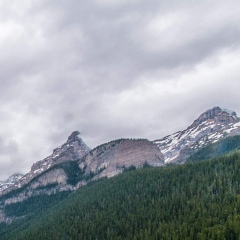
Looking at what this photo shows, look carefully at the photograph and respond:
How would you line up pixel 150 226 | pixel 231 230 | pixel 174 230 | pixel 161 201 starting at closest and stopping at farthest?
pixel 231 230 < pixel 174 230 < pixel 150 226 < pixel 161 201

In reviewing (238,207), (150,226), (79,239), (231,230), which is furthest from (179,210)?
(79,239)

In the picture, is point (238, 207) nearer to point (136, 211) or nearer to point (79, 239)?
point (136, 211)

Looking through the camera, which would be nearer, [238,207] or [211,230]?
[211,230]

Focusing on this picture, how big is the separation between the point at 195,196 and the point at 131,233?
3404 cm

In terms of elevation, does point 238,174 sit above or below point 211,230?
above

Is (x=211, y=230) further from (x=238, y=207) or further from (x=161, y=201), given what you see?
(x=161, y=201)

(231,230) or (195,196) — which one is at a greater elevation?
(195,196)

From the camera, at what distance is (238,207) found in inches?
6211

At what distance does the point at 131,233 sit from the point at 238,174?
6121 cm

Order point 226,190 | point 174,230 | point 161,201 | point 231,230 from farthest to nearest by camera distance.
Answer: point 161,201, point 226,190, point 174,230, point 231,230

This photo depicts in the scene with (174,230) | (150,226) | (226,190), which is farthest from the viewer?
(226,190)

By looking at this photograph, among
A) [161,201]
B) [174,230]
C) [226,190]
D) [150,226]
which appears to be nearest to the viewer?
[174,230]

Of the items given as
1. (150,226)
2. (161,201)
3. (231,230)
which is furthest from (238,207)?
(161,201)

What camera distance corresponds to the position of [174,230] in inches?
6043
